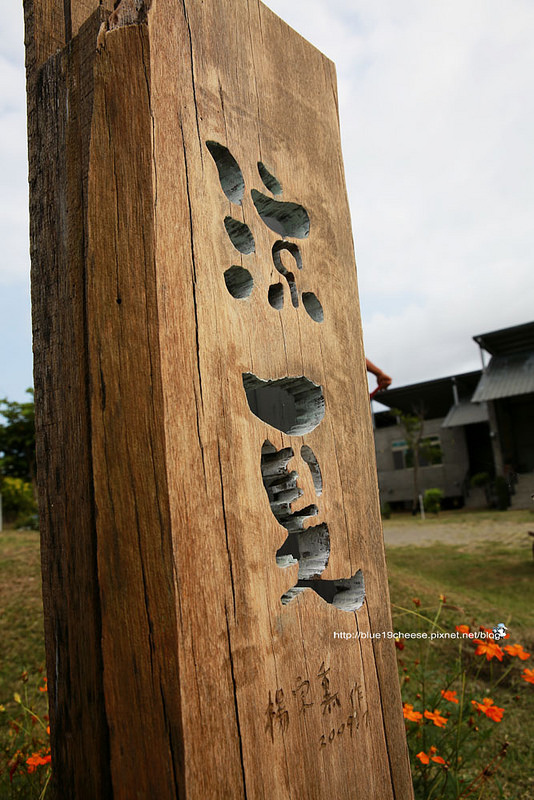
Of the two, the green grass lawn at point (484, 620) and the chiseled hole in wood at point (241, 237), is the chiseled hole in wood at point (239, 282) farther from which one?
the green grass lawn at point (484, 620)

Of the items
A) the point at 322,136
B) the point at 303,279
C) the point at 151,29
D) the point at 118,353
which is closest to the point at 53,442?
the point at 118,353

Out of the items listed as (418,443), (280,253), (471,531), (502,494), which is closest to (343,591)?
(280,253)

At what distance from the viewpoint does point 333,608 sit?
1.34m

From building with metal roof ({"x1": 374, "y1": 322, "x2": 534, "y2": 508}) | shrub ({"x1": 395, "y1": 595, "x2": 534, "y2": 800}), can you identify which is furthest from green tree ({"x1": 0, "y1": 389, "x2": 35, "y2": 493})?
shrub ({"x1": 395, "y1": 595, "x2": 534, "y2": 800})

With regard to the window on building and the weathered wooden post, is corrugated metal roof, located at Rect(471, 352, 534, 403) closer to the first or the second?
the window on building

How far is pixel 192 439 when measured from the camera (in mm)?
1110

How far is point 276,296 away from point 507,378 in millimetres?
16782

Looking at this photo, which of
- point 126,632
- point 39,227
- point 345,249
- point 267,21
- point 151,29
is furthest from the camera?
point 345,249

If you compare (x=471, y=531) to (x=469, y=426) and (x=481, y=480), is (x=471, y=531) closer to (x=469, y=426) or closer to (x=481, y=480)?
(x=481, y=480)

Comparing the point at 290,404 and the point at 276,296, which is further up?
the point at 276,296

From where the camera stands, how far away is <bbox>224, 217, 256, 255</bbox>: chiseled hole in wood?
1352mm

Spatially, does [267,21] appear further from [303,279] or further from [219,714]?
[219,714]

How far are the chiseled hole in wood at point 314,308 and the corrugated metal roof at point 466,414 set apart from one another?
18.0 m

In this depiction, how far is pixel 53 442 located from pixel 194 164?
66cm
